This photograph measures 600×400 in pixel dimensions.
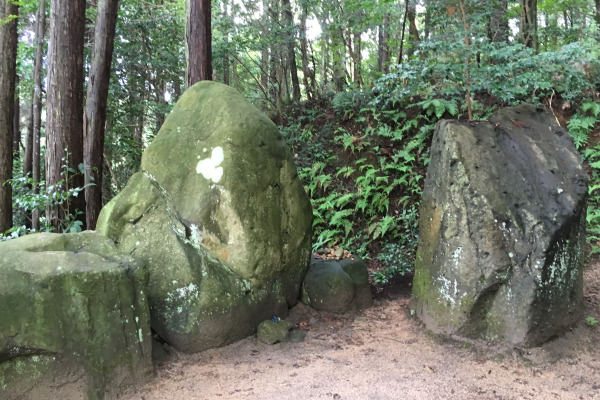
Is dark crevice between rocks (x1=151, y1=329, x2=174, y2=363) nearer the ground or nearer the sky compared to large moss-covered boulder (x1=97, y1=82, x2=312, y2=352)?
nearer the ground

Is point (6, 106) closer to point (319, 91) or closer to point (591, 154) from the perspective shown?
point (319, 91)

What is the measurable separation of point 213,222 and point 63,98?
4285 millimetres

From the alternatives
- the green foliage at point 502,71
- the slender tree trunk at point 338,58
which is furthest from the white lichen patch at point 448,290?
the slender tree trunk at point 338,58

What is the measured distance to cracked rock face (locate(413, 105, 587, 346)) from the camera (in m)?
4.23

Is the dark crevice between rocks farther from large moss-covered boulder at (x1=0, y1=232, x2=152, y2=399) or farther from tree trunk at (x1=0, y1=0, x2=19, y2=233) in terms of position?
tree trunk at (x1=0, y1=0, x2=19, y2=233)

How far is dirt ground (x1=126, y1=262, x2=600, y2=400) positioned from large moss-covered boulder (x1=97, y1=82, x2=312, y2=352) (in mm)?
461

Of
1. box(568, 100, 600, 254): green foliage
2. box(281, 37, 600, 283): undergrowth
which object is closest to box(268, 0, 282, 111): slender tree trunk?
box(281, 37, 600, 283): undergrowth

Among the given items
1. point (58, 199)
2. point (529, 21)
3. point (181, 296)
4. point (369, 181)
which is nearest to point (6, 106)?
point (58, 199)

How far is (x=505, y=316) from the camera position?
14.0ft

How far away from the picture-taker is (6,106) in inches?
354

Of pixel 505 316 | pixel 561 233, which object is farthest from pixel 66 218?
pixel 561 233

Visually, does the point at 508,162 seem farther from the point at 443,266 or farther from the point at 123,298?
the point at 123,298

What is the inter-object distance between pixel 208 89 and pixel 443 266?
3853 millimetres

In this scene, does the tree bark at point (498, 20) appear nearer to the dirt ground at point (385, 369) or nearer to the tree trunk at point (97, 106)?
the dirt ground at point (385, 369)
